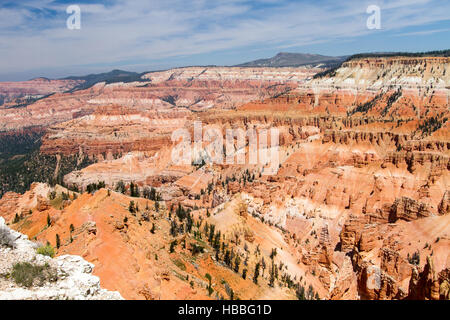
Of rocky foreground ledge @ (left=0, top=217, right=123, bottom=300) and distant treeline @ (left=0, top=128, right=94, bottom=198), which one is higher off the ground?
rocky foreground ledge @ (left=0, top=217, right=123, bottom=300)

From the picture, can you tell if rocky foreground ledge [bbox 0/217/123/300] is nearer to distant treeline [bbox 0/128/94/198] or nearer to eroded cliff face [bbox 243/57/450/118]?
distant treeline [bbox 0/128/94/198]

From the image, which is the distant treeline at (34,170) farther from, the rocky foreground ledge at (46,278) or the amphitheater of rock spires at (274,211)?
the rocky foreground ledge at (46,278)

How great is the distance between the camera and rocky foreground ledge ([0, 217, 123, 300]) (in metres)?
12.0

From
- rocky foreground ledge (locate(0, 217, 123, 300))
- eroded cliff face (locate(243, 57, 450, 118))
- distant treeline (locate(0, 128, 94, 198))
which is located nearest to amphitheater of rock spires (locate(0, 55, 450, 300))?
distant treeline (locate(0, 128, 94, 198))

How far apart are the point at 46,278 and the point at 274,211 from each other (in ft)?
169

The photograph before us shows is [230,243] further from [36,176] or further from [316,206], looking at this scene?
[36,176]

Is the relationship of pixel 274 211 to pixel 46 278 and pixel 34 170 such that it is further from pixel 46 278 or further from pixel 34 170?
pixel 34 170

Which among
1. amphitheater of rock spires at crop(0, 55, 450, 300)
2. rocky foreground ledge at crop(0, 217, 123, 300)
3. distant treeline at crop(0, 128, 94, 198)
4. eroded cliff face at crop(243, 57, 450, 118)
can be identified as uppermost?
eroded cliff face at crop(243, 57, 450, 118)

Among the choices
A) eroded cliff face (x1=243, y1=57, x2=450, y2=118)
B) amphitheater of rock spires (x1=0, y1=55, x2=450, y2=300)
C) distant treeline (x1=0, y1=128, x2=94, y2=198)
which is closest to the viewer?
amphitheater of rock spires (x1=0, y1=55, x2=450, y2=300)

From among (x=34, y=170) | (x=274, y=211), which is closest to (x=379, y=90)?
(x=274, y=211)

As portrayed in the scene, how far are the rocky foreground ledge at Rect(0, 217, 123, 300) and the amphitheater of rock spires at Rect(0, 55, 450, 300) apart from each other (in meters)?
4.02

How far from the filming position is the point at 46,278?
12977 millimetres

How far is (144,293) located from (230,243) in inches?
778
